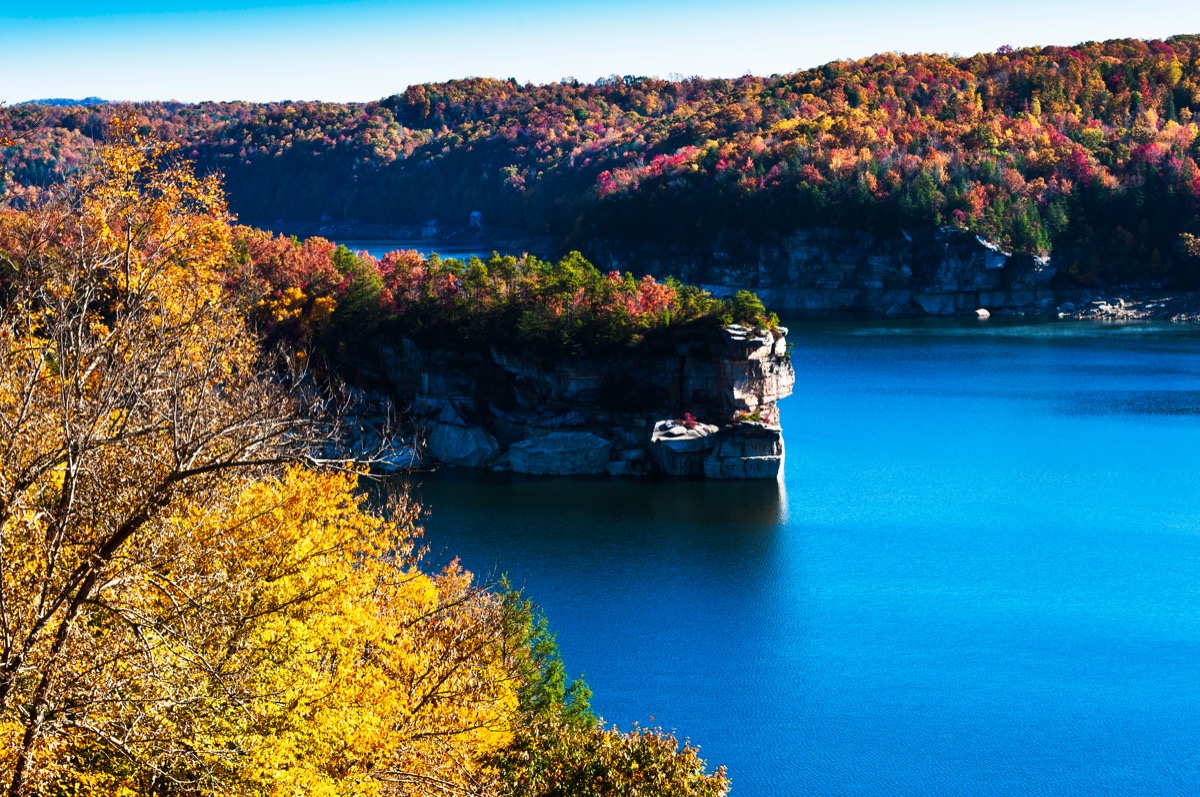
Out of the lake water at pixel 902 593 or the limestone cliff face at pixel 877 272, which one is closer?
the lake water at pixel 902 593

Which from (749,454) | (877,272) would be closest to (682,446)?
(749,454)

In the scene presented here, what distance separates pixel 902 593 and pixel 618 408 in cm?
2050

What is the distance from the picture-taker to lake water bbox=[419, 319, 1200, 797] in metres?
29.0

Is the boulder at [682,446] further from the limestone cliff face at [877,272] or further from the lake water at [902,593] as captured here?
the limestone cliff face at [877,272]

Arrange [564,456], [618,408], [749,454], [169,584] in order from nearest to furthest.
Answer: [169,584], [749,454], [564,456], [618,408]

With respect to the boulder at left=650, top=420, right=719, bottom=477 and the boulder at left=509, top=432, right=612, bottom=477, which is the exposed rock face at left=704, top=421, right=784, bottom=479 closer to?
the boulder at left=650, top=420, right=719, bottom=477

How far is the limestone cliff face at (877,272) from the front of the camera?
11594cm

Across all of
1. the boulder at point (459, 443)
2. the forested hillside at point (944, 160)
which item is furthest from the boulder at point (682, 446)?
the forested hillside at point (944, 160)

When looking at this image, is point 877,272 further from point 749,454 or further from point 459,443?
point 459,443

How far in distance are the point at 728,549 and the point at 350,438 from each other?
67.0ft

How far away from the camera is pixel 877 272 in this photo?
119125mm

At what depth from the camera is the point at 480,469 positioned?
5709 centimetres

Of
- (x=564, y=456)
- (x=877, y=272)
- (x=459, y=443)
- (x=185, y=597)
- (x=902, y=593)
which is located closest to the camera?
(x=185, y=597)

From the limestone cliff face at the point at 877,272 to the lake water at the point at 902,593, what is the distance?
48.2m
